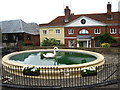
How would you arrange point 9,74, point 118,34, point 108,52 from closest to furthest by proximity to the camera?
point 9,74
point 108,52
point 118,34

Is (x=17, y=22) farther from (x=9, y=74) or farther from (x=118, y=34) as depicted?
(x=9, y=74)

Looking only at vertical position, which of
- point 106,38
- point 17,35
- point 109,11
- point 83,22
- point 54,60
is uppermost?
point 109,11

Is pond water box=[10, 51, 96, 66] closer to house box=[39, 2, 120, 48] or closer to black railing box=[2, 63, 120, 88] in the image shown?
black railing box=[2, 63, 120, 88]

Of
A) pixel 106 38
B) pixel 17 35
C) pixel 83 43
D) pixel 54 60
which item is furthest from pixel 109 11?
pixel 17 35

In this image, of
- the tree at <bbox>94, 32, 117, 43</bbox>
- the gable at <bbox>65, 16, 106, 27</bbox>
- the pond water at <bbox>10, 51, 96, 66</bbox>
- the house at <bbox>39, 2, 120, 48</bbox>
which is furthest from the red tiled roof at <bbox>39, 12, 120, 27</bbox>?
the pond water at <bbox>10, 51, 96, 66</bbox>

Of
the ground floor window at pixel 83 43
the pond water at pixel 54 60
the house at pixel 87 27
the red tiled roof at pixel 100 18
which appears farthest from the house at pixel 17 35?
the pond water at pixel 54 60

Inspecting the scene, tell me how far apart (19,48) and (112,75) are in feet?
50.8

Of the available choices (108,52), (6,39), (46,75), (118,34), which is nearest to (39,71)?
(46,75)

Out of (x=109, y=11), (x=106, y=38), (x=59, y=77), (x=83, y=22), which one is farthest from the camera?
(x=109, y=11)

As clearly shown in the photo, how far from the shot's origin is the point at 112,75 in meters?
8.88

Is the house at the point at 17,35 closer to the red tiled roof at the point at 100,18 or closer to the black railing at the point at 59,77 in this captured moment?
the red tiled roof at the point at 100,18

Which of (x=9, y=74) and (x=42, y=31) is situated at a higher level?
(x=42, y=31)

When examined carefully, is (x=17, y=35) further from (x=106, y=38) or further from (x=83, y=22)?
(x=106, y=38)

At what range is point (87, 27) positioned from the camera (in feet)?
94.3
